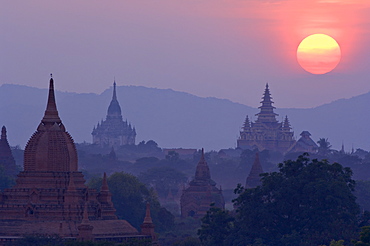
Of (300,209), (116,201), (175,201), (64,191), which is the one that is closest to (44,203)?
(64,191)

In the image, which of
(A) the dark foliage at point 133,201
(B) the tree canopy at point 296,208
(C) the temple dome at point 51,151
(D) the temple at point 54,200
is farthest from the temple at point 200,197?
(D) the temple at point 54,200

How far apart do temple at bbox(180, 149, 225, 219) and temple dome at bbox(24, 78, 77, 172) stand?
54289mm

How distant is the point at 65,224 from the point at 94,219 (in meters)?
1.65

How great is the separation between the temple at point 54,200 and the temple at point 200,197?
5449cm

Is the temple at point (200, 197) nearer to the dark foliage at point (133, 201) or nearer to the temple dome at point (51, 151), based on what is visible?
the dark foliage at point (133, 201)

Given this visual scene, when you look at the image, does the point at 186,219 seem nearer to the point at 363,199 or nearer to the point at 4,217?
the point at 363,199

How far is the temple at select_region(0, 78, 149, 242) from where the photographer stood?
2347 inches

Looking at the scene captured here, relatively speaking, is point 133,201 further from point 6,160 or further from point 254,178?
point 254,178

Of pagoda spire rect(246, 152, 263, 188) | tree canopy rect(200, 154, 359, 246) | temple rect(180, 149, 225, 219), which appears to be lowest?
tree canopy rect(200, 154, 359, 246)

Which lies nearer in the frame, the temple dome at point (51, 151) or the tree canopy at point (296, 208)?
the temple dome at point (51, 151)

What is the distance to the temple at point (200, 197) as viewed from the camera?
120250mm

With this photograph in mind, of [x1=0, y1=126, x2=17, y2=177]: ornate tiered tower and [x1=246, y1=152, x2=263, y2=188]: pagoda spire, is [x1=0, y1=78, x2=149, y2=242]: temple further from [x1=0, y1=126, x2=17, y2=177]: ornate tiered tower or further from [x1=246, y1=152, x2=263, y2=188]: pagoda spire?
[x1=246, y1=152, x2=263, y2=188]: pagoda spire

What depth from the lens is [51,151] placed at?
207 ft

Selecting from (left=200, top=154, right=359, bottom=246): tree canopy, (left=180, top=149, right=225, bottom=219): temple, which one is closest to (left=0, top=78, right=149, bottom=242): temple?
(left=200, top=154, right=359, bottom=246): tree canopy
